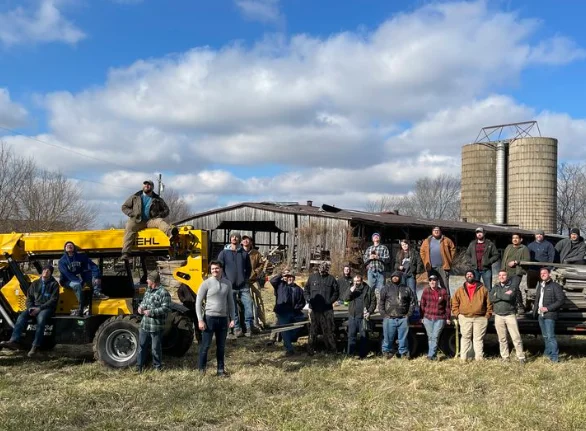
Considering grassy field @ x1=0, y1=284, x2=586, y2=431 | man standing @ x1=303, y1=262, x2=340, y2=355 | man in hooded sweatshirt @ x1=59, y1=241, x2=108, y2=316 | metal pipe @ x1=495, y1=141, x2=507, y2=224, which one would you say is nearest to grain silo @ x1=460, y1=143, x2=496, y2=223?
metal pipe @ x1=495, y1=141, x2=507, y2=224

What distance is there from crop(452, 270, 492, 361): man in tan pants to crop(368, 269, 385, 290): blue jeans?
1.78 metres

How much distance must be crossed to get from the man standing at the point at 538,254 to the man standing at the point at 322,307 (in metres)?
3.73

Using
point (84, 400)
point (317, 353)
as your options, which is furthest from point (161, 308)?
point (317, 353)

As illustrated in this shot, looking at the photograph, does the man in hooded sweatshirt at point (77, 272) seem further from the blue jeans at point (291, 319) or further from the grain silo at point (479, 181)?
the grain silo at point (479, 181)

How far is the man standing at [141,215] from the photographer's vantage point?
30.5ft

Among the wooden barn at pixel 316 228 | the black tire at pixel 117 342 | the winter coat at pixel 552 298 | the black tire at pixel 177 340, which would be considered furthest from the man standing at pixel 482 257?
the wooden barn at pixel 316 228

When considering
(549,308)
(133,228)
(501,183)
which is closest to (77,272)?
(133,228)

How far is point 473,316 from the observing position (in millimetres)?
9727

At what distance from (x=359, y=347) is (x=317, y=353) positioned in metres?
0.77

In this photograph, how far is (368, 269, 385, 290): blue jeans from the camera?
442 inches

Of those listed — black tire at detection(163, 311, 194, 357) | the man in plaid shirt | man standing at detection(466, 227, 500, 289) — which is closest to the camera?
black tire at detection(163, 311, 194, 357)

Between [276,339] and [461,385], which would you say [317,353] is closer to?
[276,339]

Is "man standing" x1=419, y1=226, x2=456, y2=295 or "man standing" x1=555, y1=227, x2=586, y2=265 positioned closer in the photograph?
"man standing" x1=555, y1=227, x2=586, y2=265

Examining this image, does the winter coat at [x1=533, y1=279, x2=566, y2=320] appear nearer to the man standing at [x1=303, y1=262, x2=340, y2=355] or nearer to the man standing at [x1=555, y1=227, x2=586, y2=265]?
the man standing at [x1=555, y1=227, x2=586, y2=265]
